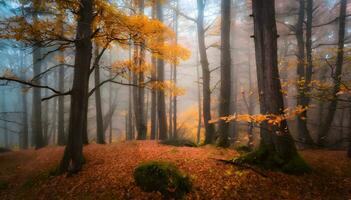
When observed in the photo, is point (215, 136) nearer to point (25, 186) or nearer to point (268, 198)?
point (268, 198)

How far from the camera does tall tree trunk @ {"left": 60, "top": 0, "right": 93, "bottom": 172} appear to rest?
27.5 ft

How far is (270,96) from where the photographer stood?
7875 millimetres

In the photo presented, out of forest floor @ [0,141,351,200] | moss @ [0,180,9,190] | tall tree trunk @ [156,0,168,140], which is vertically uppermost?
tall tree trunk @ [156,0,168,140]

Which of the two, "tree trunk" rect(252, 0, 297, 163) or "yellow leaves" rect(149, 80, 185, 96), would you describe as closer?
"tree trunk" rect(252, 0, 297, 163)

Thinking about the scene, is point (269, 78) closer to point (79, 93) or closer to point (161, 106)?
point (79, 93)

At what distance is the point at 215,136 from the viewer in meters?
12.0

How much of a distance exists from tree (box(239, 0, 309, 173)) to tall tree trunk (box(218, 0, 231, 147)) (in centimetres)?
318

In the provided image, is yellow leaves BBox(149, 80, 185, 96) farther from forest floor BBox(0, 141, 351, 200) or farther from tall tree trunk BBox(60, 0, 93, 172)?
tall tree trunk BBox(60, 0, 93, 172)

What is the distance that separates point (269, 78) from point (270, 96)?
0.57 metres

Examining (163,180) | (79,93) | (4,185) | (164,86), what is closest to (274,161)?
(163,180)

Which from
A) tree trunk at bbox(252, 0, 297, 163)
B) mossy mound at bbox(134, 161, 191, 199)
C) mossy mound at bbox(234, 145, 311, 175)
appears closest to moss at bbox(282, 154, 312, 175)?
mossy mound at bbox(234, 145, 311, 175)

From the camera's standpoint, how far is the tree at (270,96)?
303 inches

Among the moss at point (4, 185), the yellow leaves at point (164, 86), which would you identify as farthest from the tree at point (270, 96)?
the moss at point (4, 185)

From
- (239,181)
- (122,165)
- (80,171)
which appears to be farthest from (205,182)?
(80,171)
